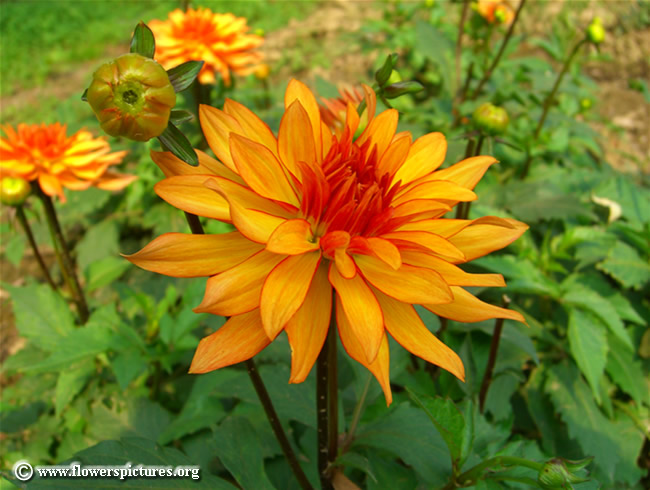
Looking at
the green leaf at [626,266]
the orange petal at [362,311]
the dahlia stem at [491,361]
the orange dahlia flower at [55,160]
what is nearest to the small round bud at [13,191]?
the orange dahlia flower at [55,160]

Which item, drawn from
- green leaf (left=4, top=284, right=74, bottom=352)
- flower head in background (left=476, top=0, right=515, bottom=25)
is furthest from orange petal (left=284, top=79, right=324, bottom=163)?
flower head in background (left=476, top=0, right=515, bottom=25)

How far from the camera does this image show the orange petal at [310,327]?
0.64 m

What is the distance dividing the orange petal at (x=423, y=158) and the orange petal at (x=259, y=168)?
22 cm

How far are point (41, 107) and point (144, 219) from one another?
241cm

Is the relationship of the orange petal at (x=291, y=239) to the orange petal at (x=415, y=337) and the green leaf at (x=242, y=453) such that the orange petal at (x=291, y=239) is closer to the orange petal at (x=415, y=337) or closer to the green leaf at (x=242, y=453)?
the orange petal at (x=415, y=337)

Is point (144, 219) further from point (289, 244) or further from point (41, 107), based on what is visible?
point (41, 107)

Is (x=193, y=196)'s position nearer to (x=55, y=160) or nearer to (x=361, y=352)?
(x=361, y=352)

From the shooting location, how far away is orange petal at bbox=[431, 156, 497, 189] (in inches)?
32.6

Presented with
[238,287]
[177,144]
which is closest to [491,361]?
[238,287]

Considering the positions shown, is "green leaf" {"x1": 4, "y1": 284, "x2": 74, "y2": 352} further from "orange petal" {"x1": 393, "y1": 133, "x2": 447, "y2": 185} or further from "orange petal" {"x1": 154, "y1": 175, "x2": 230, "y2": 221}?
"orange petal" {"x1": 393, "y1": 133, "x2": 447, "y2": 185}

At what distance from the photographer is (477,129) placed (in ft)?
4.41

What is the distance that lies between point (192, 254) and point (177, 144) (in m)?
0.16

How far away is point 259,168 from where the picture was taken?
728mm

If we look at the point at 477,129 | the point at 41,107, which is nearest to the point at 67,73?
the point at 41,107
